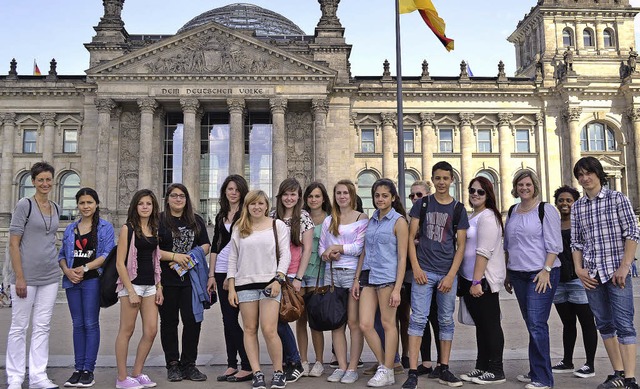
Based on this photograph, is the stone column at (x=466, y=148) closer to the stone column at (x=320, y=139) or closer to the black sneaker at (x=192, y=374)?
the stone column at (x=320, y=139)

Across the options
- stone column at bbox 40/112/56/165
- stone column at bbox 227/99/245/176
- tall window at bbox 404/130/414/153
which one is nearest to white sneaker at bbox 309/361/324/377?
stone column at bbox 227/99/245/176

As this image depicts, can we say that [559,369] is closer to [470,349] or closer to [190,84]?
[470,349]

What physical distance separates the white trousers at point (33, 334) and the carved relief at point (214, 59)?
3470cm

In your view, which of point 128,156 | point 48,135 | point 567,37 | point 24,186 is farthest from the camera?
point 567,37

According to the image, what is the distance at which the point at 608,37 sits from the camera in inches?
1907

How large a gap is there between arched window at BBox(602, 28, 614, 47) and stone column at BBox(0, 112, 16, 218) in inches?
1902

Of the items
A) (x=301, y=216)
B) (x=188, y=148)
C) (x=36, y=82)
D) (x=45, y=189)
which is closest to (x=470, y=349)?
(x=301, y=216)

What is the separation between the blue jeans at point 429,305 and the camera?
7.77 meters

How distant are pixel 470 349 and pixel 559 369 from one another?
192 cm

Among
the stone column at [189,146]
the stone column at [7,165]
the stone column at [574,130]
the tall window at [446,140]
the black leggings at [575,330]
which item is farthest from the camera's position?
the tall window at [446,140]

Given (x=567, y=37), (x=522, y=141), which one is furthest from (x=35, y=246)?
(x=567, y=37)

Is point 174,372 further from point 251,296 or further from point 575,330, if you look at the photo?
point 575,330

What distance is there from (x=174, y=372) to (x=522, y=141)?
42.3m

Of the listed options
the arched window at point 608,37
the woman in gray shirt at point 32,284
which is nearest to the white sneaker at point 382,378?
the woman in gray shirt at point 32,284
